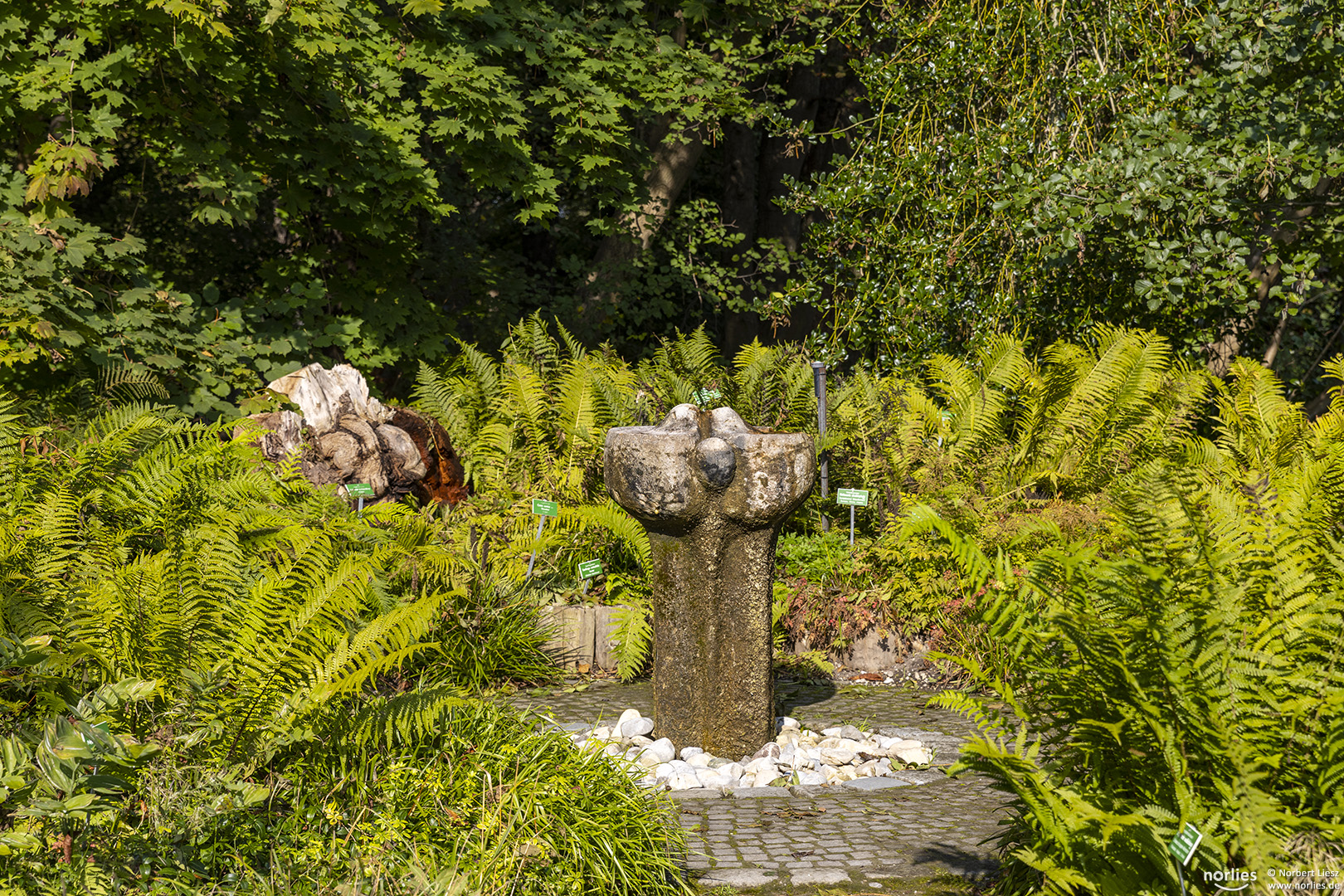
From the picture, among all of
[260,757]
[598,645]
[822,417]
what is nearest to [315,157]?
[822,417]

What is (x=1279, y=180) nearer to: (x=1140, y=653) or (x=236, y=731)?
(x=1140, y=653)

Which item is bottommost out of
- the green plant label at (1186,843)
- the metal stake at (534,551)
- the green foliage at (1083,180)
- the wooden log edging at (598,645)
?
the wooden log edging at (598,645)

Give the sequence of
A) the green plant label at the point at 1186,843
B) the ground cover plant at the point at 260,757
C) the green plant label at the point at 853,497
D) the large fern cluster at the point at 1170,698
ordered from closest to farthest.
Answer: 1. the green plant label at the point at 1186,843
2. the large fern cluster at the point at 1170,698
3. the ground cover plant at the point at 260,757
4. the green plant label at the point at 853,497

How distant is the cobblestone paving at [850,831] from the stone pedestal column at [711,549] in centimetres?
43

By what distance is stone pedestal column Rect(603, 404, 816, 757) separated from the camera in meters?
4.75

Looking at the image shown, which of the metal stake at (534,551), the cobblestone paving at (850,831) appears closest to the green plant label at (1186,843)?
the cobblestone paving at (850,831)

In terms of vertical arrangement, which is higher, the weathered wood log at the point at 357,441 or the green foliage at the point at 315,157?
the green foliage at the point at 315,157

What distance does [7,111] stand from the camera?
25.7 ft

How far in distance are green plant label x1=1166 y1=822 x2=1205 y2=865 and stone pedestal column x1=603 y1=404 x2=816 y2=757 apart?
2425 millimetres

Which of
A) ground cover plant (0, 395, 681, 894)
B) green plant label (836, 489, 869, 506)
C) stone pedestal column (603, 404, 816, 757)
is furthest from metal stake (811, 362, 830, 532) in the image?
ground cover plant (0, 395, 681, 894)

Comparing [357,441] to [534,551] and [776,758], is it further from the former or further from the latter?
[776,758]

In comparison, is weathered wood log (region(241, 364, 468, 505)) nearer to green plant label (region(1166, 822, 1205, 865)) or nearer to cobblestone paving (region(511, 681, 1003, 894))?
cobblestone paving (region(511, 681, 1003, 894))

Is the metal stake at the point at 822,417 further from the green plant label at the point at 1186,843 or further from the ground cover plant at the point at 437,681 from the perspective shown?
the green plant label at the point at 1186,843

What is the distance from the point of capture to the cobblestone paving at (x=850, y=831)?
3.71 metres
